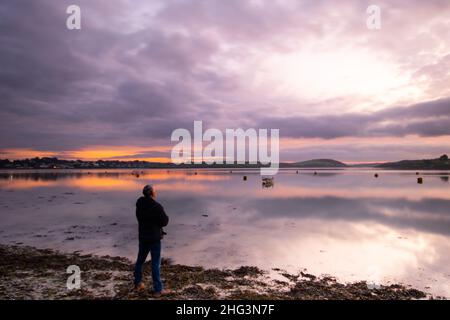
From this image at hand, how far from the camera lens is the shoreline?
8.38 metres

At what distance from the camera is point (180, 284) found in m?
9.17

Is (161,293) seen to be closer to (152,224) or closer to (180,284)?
(180,284)

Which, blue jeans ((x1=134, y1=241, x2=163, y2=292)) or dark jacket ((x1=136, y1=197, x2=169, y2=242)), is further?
blue jeans ((x1=134, y1=241, x2=163, y2=292))

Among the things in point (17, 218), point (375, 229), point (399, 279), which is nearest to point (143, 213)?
point (399, 279)

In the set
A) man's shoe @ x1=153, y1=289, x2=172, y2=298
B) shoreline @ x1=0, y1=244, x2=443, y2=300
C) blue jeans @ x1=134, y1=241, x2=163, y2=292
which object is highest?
blue jeans @ x1=134, y1=241, x2=163, y2=292

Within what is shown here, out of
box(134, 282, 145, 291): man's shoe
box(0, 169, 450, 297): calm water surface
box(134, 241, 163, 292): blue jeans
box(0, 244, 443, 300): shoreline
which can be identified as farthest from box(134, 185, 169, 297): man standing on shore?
box(0, 169, 450, 297): calm water surface

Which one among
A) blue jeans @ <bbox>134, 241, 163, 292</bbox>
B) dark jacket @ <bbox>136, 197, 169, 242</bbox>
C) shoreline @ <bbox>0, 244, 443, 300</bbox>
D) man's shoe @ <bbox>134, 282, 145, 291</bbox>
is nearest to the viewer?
dark jacket @ <bbox>136, 197, 169, 242</bbox>

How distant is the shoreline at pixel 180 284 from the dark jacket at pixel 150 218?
5.47 ft

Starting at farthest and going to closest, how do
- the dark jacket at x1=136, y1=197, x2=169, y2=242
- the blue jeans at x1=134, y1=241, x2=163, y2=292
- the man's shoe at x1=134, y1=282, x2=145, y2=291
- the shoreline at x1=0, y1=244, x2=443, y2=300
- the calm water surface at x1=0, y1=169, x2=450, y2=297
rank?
the calm water surface at x1=0, y1=169, x2=450, y2=297, the man's shoe at x1=134, y1=282, x2=145, y2=291, the shoreline at x1=0, y1=244, x2=443, y2=300, the blue jeans at x1=134, y1=241, x2=163, y2=292, the dark jacket at x1=136, y1=197, x2=169, y2=242

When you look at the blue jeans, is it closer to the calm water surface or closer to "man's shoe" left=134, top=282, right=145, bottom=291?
"man's shoe" left=134, top=282, right=145, bottom=291

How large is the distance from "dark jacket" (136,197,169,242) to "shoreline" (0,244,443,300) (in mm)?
1668
